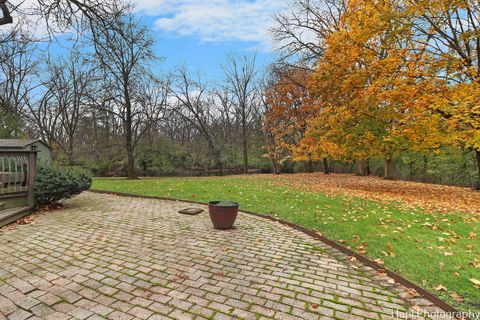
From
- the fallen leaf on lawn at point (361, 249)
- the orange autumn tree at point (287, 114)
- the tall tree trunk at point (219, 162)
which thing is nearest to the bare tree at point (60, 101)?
the tall tree trunk at point (219, 162)

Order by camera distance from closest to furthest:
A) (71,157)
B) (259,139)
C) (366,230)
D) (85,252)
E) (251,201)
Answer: (85,252), (366,230), (251,201), (71,157), (259,139)

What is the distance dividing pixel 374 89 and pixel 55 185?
10610 mm

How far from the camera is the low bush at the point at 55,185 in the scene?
Result: 698 centimetres

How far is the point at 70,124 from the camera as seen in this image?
90.0ft

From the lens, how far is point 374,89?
962 centimetres

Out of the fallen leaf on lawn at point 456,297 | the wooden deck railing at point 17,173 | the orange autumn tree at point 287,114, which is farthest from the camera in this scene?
the orange autumn tree at point 287,114

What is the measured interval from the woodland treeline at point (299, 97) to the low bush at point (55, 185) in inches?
99.9

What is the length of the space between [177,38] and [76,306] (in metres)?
10.7

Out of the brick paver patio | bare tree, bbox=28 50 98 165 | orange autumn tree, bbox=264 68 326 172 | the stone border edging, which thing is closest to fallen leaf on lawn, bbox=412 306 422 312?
the brick paver patio

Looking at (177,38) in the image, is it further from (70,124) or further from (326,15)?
(70,124)

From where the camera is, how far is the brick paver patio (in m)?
2.55

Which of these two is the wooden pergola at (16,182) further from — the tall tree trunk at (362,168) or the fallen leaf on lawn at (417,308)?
the tall tree trunk at (362,168)

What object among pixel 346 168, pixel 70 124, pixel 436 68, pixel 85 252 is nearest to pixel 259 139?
pixel 346 168

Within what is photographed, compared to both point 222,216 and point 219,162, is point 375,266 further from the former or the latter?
→ point 219,162
